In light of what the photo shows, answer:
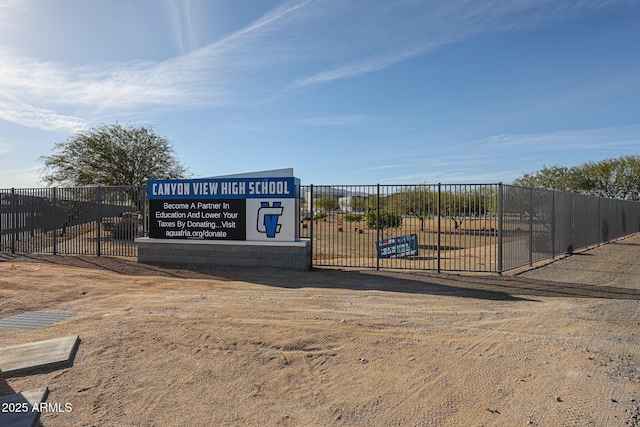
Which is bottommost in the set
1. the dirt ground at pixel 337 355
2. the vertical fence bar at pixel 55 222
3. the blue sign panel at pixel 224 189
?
the dirt ground at pixel 337 355

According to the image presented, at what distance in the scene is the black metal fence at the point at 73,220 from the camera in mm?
15656

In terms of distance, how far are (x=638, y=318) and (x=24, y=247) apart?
20.3 m

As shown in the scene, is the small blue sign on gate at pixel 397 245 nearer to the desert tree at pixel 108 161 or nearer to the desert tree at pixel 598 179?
the desert tree at pixel 108 161

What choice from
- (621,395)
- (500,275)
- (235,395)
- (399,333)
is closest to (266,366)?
(235,395)

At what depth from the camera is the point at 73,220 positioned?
17609 millimetres

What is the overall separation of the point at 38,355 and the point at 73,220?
558 inches

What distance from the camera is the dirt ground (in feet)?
13.0

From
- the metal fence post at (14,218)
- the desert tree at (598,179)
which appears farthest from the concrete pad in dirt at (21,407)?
the desert tree at (598,179)

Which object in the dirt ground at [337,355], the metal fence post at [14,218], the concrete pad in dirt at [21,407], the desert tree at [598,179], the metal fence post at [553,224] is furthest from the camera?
the desert tree at [598,179]

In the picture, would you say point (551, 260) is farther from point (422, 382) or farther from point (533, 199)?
point (422, 382)

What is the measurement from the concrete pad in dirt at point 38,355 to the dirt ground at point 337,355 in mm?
131

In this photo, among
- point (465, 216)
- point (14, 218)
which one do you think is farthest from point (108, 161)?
point (465, 216)

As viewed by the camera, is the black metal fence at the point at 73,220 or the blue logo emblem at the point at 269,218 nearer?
the blue logo emblem at the point at 269,218

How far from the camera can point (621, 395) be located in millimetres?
4293
